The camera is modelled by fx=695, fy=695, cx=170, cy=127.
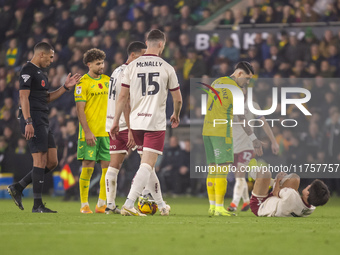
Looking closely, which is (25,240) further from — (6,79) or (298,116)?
(6,79)

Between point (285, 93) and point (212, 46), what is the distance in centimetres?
248

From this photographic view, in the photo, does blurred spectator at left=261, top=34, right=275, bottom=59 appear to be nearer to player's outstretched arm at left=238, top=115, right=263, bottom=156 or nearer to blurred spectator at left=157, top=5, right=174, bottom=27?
blurred spectator at left=157, top=5, right=174, bottom=27

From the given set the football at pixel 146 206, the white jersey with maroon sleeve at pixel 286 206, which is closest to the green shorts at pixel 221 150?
the white jersey with maroon sleeve at pixel 286 206

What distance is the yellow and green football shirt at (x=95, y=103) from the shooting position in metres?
8.98

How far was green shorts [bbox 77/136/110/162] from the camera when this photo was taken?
8906mm

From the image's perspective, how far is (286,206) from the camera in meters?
7.85

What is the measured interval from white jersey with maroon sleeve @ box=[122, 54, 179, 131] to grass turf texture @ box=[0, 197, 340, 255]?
1.11m

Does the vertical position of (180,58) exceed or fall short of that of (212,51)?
it falls short

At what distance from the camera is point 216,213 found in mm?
8531

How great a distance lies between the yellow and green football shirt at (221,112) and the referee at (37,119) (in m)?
1.74

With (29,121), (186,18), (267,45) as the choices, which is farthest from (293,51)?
(29,121)

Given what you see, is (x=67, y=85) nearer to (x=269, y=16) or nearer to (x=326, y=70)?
(x=326, y=70)

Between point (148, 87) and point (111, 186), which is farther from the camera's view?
point (111, 186)

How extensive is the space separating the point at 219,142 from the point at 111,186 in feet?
4.70
